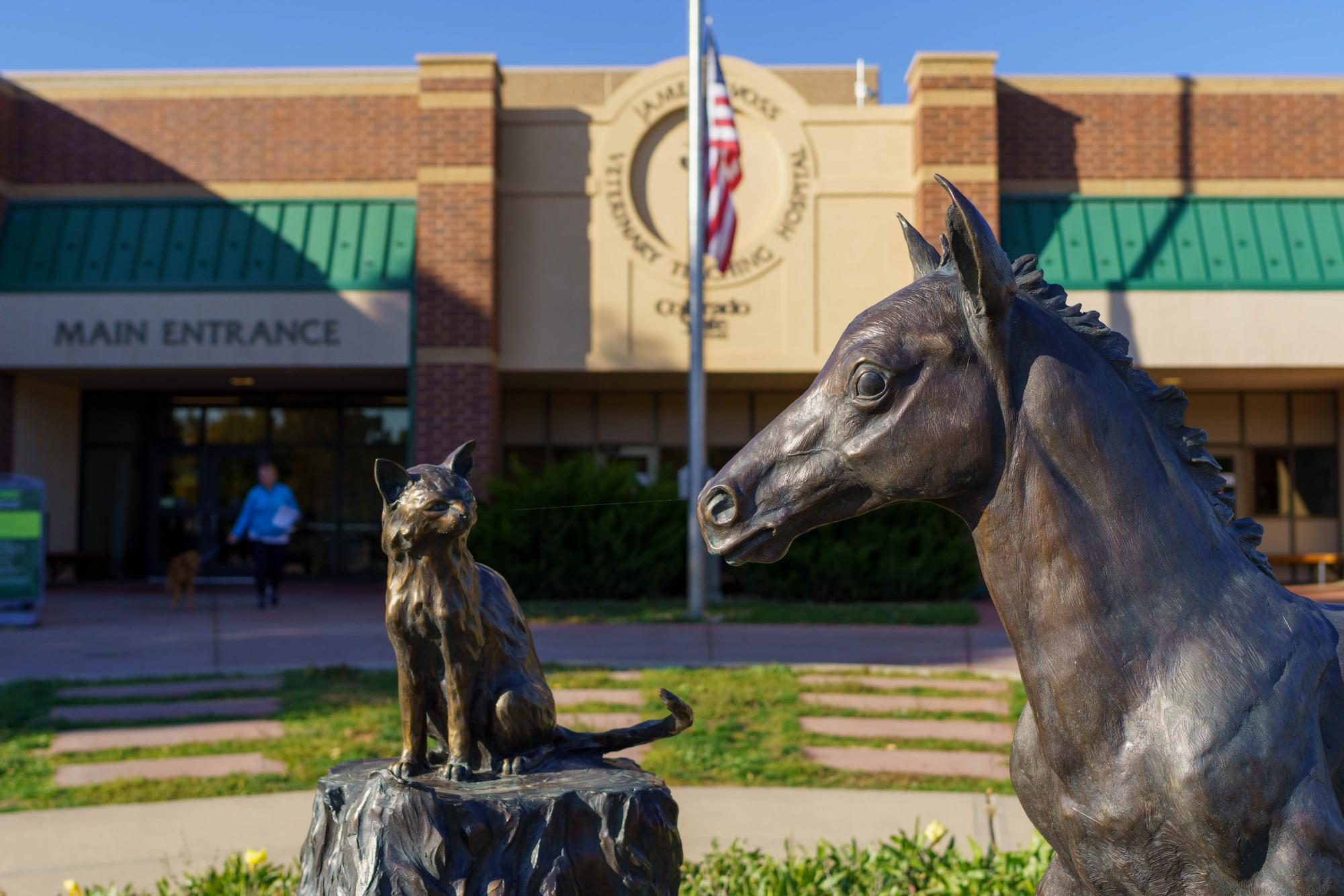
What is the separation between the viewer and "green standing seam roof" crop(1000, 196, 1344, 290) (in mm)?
15844

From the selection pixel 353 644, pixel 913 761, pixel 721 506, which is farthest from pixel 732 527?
pixel 353 644

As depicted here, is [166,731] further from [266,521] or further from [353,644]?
→ [266,521]

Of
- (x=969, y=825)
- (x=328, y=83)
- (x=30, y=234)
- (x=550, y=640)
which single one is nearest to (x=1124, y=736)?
(x=969, y=825)

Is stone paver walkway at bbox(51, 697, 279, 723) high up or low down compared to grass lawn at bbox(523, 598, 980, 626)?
down

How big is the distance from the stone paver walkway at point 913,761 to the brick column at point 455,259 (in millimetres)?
9346

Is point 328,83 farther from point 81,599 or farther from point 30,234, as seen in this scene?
point 81,599

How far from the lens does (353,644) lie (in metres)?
11.0

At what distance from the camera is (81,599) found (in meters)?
15.7

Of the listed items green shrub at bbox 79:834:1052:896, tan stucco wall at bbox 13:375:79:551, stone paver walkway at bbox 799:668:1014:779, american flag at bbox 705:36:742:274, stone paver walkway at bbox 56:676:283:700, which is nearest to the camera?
green shrub at bbox 79:834:1052:896

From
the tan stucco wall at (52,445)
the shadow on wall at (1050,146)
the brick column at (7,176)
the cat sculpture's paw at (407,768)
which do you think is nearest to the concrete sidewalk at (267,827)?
the cat sculpture's paw at (407,768)

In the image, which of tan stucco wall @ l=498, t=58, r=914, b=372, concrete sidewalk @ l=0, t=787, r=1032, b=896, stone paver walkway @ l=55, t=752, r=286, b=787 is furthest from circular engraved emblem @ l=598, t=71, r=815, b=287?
concrete sidewalk @ l=0, t=787, r=1032, b=896

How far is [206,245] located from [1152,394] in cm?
1648

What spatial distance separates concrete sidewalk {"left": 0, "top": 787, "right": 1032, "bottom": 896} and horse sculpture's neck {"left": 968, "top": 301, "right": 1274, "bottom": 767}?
3.69 metres

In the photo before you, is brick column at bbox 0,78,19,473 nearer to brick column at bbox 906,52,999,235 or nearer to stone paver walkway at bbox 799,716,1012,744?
brick column at bbox 906,52,999,235
